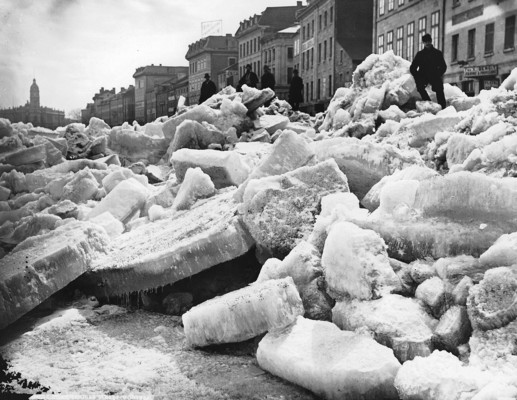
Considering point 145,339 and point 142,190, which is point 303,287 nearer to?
point 145,339

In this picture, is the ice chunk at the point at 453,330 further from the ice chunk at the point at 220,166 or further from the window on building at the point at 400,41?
the window on building at the point at 400,41

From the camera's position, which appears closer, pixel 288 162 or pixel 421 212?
pixel 421 212

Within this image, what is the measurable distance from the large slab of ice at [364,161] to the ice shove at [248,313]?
1553 mm

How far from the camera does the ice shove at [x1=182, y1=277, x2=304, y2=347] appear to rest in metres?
3.14

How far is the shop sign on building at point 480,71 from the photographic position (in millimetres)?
22469

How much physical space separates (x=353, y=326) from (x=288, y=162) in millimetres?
1891

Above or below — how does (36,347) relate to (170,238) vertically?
below

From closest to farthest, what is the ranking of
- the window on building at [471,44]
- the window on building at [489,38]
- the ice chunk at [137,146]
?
the ice chunk at [137,146] < the window on building at [489,38] < the window on building at [471,44]

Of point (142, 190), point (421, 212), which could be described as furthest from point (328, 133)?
point (421, 212)

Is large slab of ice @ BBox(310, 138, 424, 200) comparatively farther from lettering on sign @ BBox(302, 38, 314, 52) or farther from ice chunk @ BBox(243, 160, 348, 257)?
lettering on sign @ BBox(302, 38, 314, 52)

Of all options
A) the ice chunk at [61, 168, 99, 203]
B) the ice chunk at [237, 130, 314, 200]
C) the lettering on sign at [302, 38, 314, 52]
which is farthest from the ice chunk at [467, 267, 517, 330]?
the lettering on sign at [302, 38, 314, 52]

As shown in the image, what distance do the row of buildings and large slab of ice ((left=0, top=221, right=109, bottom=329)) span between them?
2551mm

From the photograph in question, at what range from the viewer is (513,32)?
2216 cm

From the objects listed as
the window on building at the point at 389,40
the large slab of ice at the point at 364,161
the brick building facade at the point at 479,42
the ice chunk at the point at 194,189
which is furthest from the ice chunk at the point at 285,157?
the window on building at the point at 389,40
